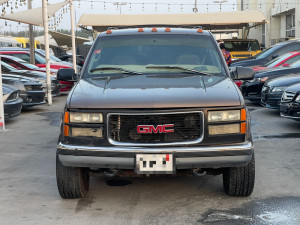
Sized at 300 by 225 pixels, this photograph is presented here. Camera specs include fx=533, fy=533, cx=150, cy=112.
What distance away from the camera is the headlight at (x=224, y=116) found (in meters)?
4.67

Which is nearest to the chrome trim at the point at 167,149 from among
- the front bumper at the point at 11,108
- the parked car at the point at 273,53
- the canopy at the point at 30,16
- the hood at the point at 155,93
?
the hood at the point at 155,93

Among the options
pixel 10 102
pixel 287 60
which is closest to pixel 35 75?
pixel 10 102

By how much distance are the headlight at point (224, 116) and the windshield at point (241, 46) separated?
19.7 meters

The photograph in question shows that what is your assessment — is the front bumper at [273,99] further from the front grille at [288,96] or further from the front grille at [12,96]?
the front grille at [12,96]

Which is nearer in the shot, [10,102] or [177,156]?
[177,156]

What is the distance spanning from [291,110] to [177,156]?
17.7ft

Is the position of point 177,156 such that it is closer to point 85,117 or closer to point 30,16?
point 85,117

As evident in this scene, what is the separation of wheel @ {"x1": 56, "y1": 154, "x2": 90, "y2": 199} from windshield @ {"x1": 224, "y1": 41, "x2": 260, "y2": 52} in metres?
19.7

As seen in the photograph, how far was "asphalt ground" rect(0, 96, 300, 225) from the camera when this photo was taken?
15.3ft

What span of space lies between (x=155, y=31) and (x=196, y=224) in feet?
8.84

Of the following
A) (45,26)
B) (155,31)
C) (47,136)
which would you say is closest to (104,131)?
(155,31)

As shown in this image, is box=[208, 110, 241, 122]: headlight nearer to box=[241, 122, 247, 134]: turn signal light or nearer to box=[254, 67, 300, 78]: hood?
box=[241, 122, 247, 134]: turn signal light

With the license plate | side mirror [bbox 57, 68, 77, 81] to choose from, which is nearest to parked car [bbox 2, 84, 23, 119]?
side mirror [bbox 57, 68, 77, 81]

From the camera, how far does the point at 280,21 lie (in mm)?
44219
